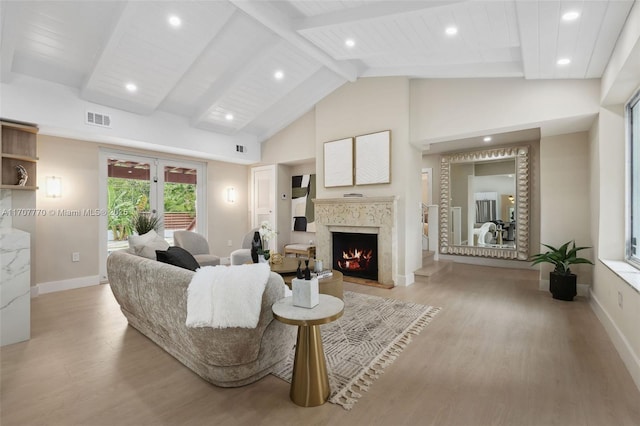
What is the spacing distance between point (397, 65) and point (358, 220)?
2421mm

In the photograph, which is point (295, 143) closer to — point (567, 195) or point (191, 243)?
point (191, 243)

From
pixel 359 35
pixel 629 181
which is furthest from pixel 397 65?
pixel 629 181

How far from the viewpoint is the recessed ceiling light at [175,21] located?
320cm

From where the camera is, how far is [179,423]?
5.40 feet

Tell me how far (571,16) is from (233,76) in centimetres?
396

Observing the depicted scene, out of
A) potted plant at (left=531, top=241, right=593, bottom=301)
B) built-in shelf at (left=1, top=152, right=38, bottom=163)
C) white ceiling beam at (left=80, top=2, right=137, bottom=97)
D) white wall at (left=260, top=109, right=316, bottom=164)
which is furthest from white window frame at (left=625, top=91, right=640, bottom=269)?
built-in shelf at (left=1, top=152, right=38, bottom=163)

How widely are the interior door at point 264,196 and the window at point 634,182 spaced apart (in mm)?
5407

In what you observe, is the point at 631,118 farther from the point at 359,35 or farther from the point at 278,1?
the point at 278,1

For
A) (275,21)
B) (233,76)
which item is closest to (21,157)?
(233,76)

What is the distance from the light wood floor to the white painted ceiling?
260 centimetres

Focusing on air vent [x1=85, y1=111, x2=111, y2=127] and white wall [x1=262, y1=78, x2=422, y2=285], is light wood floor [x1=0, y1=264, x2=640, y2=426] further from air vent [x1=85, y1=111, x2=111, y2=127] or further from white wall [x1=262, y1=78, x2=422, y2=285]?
air vent [x1=85, y1=111, x2=111, y2=127]

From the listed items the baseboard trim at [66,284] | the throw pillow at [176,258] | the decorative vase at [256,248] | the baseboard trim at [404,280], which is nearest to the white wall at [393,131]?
the baseboard trim at [404,280]

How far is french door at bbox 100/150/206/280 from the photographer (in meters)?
5.11

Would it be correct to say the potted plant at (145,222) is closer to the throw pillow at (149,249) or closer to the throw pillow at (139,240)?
the throw pillow at (139,240)
